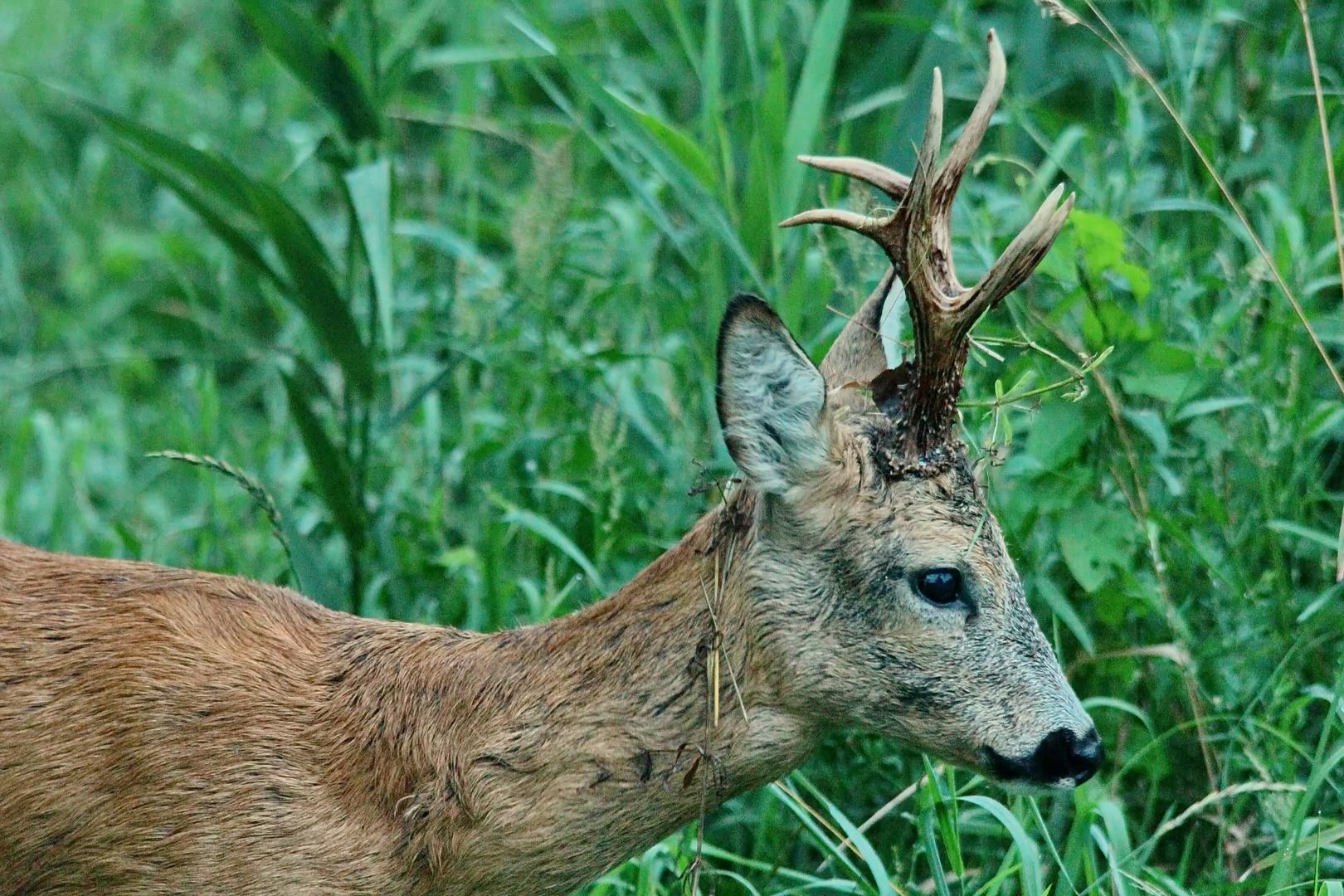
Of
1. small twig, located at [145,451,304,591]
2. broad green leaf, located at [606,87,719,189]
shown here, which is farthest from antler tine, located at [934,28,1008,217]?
small twig, located at [145,451,304,591]

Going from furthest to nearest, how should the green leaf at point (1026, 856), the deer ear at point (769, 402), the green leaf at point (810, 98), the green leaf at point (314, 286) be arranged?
the green leaf at point (810, 98)
the green leaf at point (314, 286)
the green leaf at point (1026, 856)
the deer ear at point (769, 402)

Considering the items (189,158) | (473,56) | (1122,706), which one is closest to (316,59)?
(189,158)

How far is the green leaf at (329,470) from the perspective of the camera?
13.1ft

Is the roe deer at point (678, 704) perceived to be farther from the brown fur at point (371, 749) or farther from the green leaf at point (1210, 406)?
the green leaf at point (1210, 406)

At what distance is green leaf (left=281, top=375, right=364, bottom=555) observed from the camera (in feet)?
13.1

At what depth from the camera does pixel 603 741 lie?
285 centimetres

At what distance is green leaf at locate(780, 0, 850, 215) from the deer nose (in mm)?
1844

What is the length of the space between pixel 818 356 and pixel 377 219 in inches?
44.2

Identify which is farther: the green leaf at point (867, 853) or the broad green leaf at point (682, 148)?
the broad green leaf at point (682, 148)

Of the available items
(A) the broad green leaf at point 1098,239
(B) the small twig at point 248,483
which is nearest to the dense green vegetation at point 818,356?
(A) the broad green leaf at point 1098,239

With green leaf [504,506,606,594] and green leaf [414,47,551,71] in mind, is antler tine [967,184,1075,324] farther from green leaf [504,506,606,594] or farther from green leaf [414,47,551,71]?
green leaf [414,47,551,71]

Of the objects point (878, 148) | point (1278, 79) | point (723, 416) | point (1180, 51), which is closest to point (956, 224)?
point (878, 148)

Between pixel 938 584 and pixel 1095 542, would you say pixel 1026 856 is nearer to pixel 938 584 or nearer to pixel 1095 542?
pixel 938 584

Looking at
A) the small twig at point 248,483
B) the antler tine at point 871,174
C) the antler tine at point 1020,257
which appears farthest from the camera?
the small twig at point 248,483
